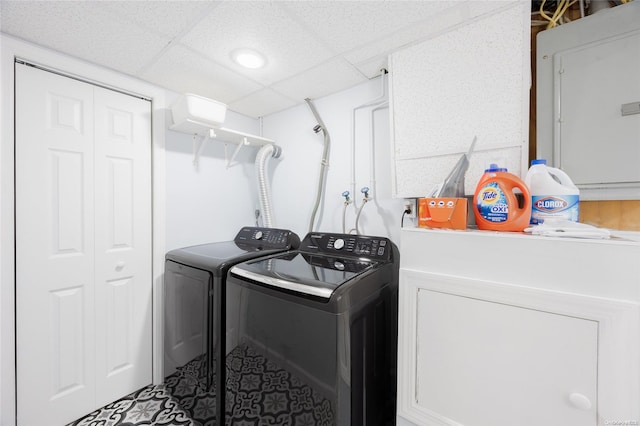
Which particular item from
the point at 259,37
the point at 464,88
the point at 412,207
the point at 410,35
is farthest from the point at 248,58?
the point at 412,207

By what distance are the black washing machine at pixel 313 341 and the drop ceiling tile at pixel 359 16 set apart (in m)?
1.20

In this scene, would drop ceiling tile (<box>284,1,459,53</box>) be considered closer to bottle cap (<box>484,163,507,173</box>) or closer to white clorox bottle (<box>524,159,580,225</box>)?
bottle cap (<box>484,163,507,173</box>)

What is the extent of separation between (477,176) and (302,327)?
1.17 metres

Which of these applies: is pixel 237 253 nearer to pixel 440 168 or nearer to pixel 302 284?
pixel 302 284

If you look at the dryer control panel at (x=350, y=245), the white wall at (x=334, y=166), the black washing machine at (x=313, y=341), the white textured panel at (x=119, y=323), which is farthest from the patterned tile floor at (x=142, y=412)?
the white wall at (x=334, y=166)

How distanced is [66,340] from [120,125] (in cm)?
151

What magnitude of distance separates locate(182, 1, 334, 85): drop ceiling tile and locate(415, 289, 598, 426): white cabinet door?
150 centimetres

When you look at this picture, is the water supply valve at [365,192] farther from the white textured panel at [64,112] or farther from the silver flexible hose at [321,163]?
the white textured panel at [64,112]

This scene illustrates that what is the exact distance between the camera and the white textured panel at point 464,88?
1.21 m

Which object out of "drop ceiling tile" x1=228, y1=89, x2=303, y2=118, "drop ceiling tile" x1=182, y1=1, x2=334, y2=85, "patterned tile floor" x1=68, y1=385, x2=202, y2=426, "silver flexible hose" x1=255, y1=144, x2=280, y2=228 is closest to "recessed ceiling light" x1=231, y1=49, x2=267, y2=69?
"drop ceiling tile" x1=182, y1=1, x2=334, y2=85

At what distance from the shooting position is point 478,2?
119 centimetres

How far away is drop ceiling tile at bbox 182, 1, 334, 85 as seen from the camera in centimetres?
124

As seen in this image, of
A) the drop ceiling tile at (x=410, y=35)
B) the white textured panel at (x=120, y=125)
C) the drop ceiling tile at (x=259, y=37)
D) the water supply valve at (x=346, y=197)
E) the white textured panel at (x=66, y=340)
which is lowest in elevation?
the white textured panel at (x=66, y=340)

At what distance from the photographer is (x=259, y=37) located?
4.66 feet
